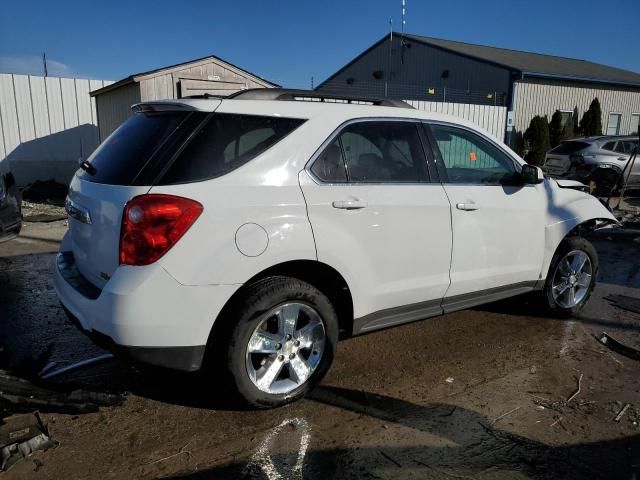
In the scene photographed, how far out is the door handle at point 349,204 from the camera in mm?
3065

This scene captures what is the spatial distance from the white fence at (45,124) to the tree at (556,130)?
652 inches

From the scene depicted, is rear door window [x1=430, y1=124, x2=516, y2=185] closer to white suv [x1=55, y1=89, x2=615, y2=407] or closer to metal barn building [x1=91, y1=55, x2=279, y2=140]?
white suv [x1=55, y1=89, x2=615, y2=407]

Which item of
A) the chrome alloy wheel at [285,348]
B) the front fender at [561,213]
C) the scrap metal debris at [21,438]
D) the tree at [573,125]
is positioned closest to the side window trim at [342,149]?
the chrome alloy wheel at [285,348]

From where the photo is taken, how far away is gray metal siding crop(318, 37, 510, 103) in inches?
794

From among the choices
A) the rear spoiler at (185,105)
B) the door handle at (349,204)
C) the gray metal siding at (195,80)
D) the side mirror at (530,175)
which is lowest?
the door handle at (349,204)

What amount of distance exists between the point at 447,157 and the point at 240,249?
73.7 inches

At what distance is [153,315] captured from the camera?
2.56 meters

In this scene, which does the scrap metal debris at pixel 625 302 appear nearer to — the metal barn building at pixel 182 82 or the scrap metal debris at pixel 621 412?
the scrap metal debris at pixel 621 412

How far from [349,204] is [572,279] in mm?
2721

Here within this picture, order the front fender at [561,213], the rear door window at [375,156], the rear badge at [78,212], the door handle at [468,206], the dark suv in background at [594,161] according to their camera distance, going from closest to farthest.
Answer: the rear badge at [78,212] → the rear door window at [375,156] → the door handle at [468,206] → the front fender at [561,213] → the dark suv in background at [594,161]

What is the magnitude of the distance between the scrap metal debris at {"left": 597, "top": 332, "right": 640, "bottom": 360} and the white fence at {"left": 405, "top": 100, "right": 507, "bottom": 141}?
10291 millimetres

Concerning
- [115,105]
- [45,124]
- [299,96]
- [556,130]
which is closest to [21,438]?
[299,96]

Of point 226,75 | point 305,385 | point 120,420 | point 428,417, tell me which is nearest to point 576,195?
point 428,417

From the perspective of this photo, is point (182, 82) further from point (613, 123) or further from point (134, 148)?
point (613, 123)
